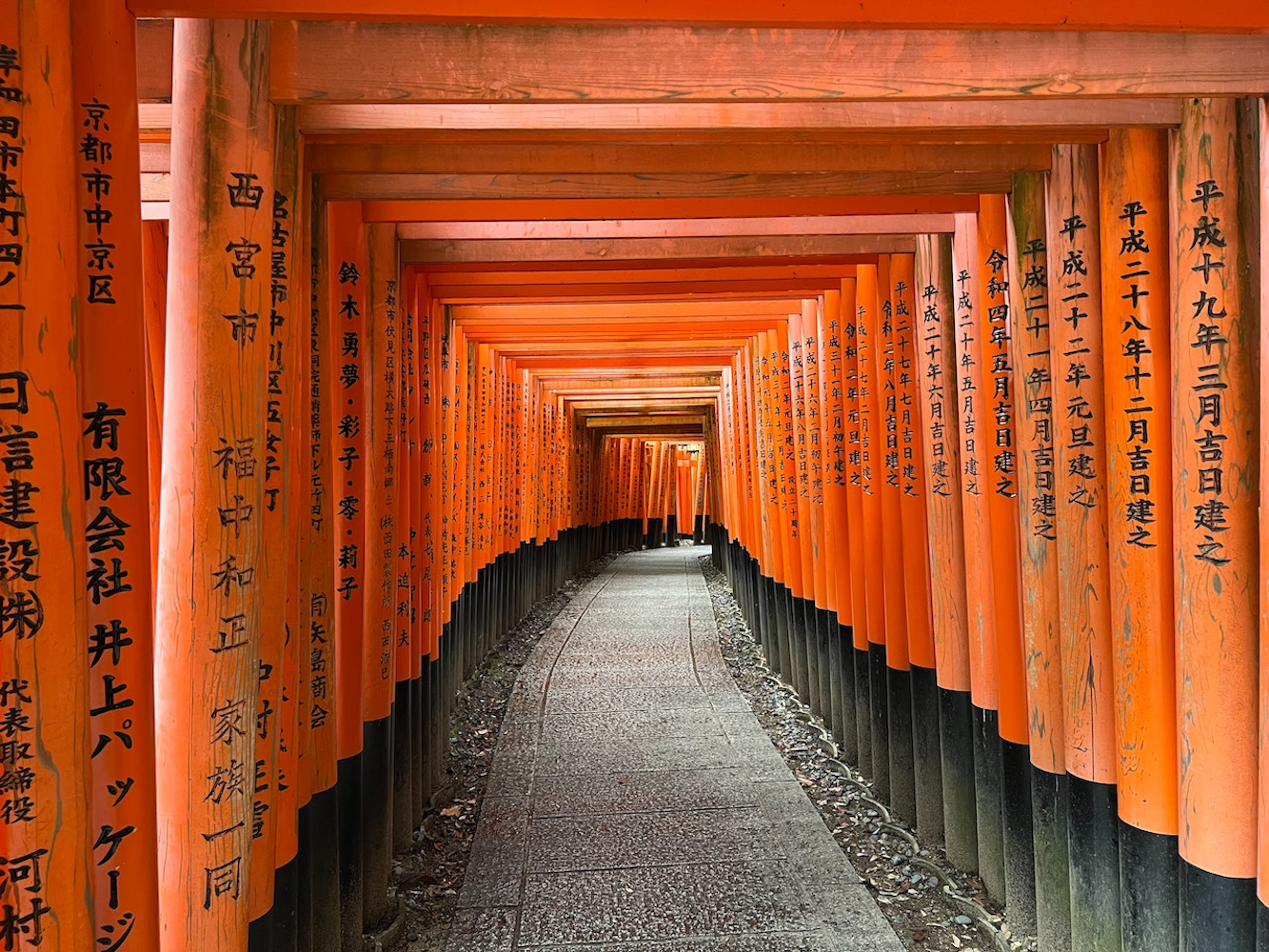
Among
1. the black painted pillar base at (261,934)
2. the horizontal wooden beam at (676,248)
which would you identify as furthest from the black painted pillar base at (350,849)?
the horizontal wooden beam at (676,248)

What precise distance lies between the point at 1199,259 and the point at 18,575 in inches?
121

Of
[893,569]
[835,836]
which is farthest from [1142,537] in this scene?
[835,836]

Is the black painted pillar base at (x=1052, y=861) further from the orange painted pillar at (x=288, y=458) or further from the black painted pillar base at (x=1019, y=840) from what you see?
the orange painted pillar at (x=288, y=458)

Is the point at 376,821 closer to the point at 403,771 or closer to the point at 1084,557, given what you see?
the point at 403,771

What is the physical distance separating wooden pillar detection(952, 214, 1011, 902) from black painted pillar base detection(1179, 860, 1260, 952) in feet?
4.46

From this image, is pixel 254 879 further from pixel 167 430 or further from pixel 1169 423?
pixel 1169 423

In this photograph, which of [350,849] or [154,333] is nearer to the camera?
[154,333]

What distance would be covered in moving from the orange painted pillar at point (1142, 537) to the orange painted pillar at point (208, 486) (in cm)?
273

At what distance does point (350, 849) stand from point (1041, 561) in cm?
326

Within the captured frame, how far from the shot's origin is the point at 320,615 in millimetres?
3564

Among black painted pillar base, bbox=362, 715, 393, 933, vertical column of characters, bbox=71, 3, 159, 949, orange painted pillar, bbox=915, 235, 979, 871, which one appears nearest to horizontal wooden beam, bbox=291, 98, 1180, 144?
vertical column of characters, bbox=71, 3, 159, 949

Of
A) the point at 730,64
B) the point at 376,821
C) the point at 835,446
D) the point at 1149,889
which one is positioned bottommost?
the point at 376,821

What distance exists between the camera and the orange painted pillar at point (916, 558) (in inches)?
187

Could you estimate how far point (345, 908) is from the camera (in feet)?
12.5
